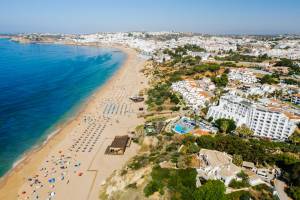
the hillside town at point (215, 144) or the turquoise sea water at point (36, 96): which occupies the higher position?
the hillside town at point (215, 144)

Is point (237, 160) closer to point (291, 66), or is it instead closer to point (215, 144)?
point (215, 144)

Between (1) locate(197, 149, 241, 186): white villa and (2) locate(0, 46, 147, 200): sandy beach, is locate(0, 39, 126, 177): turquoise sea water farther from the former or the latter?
(1) locate(197, 149, 241, 186): white villa

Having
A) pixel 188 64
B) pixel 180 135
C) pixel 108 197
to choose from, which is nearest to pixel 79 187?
pixel 108 197

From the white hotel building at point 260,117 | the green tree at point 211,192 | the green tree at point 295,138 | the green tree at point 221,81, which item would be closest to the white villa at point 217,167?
the green tree at point 211,192

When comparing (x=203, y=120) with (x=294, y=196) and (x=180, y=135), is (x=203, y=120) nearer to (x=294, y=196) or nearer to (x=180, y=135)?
(x=180, y=135)

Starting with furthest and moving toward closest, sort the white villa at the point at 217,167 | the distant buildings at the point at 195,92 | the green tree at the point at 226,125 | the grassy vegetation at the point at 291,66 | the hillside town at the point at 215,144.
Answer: the grassy vegetation at the point at 291,66
the distant buildings at the point at 195,92
the green tree at the point at 226,125
the white villa at the point at 217,167
the hillside town at the point at 215,144

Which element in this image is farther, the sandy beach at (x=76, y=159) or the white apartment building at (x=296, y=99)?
the white apartment building at (x=296, y=99)

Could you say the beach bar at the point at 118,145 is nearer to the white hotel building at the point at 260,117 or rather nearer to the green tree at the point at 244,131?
the white hotel building at the point at 260,117

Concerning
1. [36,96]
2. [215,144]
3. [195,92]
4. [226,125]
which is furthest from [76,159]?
[36,96]
